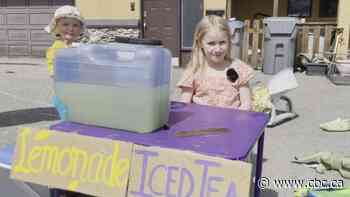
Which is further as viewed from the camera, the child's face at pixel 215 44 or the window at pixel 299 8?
the window at pixel 299 8

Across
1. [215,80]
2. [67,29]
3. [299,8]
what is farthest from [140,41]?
[299,8]

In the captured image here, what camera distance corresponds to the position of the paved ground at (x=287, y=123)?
4.09 m

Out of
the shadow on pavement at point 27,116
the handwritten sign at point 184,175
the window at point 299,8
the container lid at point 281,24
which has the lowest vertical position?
the shadow on pavement at point 27,116

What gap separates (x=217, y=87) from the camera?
3033mm

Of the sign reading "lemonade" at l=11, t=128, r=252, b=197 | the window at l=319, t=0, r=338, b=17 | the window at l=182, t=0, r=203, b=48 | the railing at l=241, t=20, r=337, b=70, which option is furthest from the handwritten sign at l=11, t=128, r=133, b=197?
the window at l=319, t=0, r=338, b=17

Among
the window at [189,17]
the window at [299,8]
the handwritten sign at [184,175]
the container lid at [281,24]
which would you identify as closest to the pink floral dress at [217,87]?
the handwritten sign at [184,175]

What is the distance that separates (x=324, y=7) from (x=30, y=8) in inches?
350

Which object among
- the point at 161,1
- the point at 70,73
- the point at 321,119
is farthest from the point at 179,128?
the point at 161,1

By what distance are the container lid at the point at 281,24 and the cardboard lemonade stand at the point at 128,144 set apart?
8081mm

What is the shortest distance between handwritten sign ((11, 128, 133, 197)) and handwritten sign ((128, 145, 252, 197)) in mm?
53

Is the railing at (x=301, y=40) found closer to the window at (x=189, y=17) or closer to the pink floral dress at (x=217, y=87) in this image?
the window at (x=189, y=17)

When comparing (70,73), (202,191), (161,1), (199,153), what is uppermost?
(161,1)

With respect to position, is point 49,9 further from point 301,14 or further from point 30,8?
point 301,14

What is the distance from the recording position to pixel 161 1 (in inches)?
451
